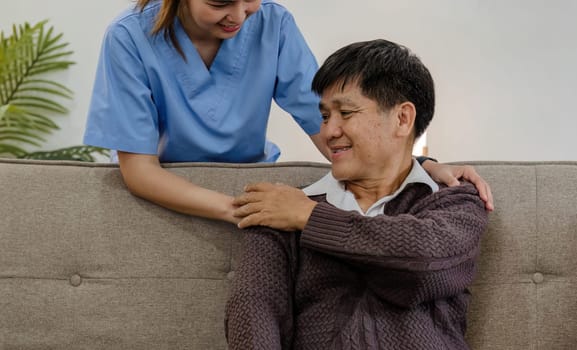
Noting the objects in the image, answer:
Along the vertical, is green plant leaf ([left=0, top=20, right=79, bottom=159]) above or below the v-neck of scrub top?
below

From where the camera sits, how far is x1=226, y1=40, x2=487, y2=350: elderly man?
46.1 inches

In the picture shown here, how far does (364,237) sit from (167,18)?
0.67m

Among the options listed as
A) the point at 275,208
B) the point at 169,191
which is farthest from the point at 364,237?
the point at 169,191

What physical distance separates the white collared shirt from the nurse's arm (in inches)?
Answer: 7.0

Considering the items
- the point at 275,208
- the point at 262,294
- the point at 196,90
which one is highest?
the point at 196,90

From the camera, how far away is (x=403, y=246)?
1148 millimetres

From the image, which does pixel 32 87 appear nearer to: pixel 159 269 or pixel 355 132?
pixel 159 269

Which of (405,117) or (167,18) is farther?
(167,18)

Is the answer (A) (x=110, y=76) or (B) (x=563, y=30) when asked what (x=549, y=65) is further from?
(A) (x=110, y=76)

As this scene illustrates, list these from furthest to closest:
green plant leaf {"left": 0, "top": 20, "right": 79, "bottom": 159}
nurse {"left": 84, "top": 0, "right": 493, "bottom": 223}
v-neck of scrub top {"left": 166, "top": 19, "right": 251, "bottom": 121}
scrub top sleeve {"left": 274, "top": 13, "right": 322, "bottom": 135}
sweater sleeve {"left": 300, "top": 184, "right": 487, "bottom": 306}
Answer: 1. green plant leaf {"left": 0, "top": 20, "right": 79, "bottom": 159}
2. scrub top sleeve {"left": 274, "top": 13, "right": 322, "bottom": 135}
3. v-neck of scrub top {"left": 166, "top": 19, "right": 251, "bottom": 121}
4. nurse {"left": 84, "top": 0, "right": 493, "bottom": 223}
5. sweater sleeve {"left": 300, "top": 184, "right": 487, "bottom": 306}

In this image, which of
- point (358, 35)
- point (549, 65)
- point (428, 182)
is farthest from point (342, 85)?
point (549, 65)

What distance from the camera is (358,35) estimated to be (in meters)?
3.21

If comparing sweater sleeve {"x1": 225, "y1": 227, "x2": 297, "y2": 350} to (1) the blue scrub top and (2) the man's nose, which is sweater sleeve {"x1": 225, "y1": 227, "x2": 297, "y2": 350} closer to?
(2) the man's nose

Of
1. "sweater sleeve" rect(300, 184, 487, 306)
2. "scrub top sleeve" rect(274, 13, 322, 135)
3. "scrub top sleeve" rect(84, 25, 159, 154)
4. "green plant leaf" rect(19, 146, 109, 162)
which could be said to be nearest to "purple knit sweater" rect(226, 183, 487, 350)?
"sweater sleeve" rect(300, 184, 487, 306)
